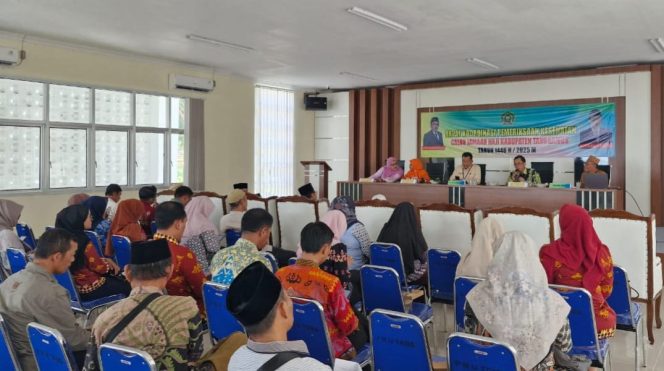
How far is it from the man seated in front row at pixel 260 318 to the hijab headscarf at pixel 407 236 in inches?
110

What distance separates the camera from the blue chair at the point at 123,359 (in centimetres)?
176

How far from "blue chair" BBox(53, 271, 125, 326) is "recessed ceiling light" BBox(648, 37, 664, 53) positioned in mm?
7458

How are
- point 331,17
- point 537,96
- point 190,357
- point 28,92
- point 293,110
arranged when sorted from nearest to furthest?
point 190,357, point 331,17, point 28,92, point 537,96, point 293,110

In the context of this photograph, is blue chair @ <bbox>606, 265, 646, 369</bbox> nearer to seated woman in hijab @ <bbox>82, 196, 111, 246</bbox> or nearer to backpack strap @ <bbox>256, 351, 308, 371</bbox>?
backpack strap @ <bbox>256, 351, 308, 371</bbox>

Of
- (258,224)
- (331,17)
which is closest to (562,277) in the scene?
(258,224)

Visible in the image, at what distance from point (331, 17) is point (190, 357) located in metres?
4.98

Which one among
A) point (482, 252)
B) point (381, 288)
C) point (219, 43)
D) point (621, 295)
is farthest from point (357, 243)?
point (219, 43)

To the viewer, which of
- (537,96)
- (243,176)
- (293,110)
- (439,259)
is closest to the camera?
(439,259)

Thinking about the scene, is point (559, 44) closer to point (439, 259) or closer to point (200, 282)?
point (439, 259)

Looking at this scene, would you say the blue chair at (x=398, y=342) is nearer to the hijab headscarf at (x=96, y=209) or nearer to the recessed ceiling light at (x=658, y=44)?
the hijab headscarf at (x=96, y=209)

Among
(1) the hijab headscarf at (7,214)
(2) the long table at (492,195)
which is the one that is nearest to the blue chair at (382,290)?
(1) the hijab headscarf at (7,214)

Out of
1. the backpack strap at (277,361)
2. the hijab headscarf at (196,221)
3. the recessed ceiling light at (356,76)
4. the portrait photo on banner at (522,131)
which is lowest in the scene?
the backpack strap at (277,361)

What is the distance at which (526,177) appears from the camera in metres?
8.75

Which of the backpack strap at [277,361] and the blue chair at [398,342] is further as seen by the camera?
the blue chair at [398,342]
